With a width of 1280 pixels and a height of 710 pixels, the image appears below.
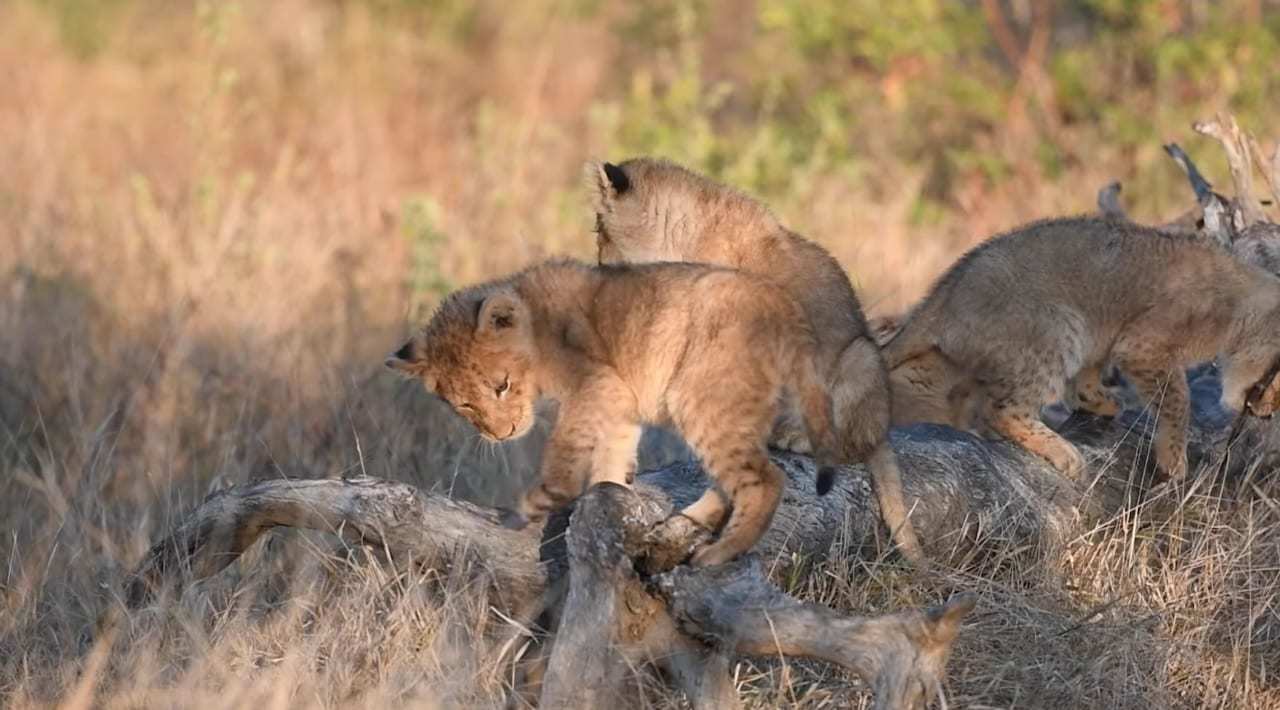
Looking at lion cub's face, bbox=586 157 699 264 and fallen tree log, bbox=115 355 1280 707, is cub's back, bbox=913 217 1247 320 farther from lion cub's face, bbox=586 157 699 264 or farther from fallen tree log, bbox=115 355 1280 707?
lion cub's face, bbox=586 157 699 264

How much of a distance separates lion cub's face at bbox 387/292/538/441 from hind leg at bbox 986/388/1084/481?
1.86m

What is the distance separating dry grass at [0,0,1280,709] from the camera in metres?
5.45

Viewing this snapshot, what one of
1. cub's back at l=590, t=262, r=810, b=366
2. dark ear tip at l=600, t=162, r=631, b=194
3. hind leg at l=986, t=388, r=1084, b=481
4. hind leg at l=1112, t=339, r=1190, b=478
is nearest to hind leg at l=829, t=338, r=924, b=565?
cub's back at l=590, t=262, r=810, b=366

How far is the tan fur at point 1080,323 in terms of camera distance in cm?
695

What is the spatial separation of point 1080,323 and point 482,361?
2.35 m

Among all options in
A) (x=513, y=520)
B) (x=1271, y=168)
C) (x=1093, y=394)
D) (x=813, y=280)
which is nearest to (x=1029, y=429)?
(x=1093, y=394)

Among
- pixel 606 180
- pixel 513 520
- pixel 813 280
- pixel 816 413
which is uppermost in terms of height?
pixel 606 180

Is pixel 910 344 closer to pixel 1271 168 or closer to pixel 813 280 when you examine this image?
pixel 813 280

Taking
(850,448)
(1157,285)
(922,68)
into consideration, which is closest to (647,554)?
(850,448)

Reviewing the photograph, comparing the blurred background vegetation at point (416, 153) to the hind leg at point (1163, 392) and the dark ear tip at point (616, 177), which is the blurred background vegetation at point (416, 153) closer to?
the dark ear tip at point (616, 177)

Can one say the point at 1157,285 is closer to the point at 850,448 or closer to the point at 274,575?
the point at 850,448

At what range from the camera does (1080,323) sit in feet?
22.9

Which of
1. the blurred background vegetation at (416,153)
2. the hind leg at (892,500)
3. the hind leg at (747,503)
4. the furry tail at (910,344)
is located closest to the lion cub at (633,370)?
the hind leg at (747,503)

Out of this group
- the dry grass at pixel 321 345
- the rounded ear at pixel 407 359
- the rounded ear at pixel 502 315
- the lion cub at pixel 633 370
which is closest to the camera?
the dry grass at pixel 321 345
